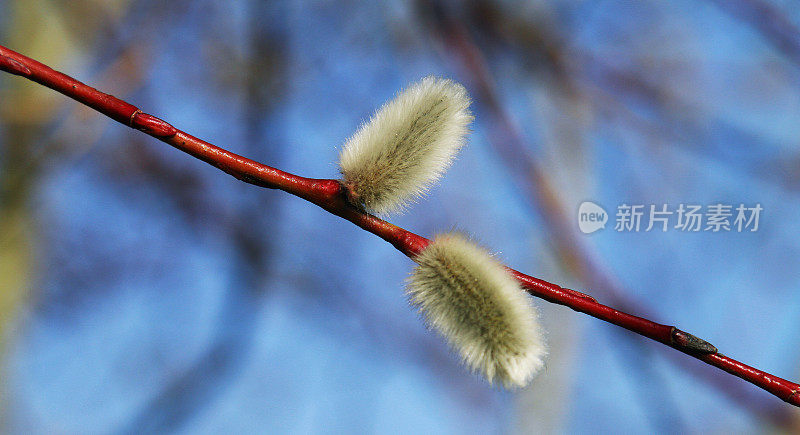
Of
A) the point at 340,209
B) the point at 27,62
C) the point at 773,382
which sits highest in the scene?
the point at 773,382

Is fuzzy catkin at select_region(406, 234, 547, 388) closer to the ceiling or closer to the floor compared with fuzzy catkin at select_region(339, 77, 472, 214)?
closer to the floor

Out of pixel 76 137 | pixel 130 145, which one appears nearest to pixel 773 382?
pixel 76 137

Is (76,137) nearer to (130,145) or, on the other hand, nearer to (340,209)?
(130,145)

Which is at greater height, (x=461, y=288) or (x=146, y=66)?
(x=146, y=66)

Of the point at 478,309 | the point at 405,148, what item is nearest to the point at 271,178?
the point at 405,148

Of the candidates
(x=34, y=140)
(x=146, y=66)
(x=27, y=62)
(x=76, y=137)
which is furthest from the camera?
(x=146, y=66)
